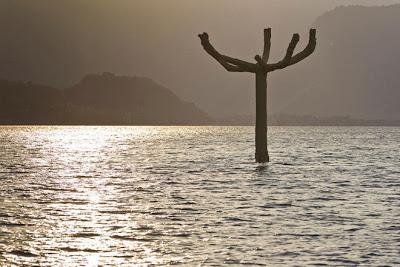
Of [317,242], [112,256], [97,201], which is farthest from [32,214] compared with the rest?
[317,242]

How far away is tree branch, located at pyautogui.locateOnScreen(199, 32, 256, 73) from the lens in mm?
49688

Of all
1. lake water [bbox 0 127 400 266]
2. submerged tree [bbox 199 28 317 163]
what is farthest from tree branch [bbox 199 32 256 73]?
lake water [bbox 0 127 400 266]

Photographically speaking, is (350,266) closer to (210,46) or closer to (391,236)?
(391,236)

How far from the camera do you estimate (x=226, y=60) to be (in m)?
51.3

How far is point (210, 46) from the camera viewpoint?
5000cm

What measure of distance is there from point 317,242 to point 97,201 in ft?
42.8

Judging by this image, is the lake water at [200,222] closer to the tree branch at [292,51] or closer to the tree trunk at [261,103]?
the tree trunk at [261,103]

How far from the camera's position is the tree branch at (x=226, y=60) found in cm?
4969

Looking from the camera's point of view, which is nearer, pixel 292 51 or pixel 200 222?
pixel 200 222

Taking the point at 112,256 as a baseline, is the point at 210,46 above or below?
above

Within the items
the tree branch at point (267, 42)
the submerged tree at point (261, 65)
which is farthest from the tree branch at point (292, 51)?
the tree branch at point (267, 42)

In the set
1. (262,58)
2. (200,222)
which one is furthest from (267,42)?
(200,222)

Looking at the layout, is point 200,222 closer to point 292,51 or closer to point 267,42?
point 292,51

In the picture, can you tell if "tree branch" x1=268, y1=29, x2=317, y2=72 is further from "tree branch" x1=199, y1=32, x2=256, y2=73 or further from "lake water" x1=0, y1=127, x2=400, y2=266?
"lake water" x1=0, y1=127, x2=400, y2=266
